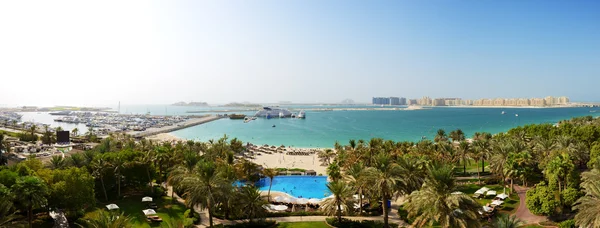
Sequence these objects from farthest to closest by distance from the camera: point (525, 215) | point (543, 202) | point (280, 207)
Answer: point (280, 207) < point (525, 215) < point (543, 202)

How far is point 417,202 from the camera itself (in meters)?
22.2

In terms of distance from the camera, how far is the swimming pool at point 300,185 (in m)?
48.9

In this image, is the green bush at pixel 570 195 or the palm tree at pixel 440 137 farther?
the palm tree at pixel 440 137

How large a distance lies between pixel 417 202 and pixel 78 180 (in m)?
30.8

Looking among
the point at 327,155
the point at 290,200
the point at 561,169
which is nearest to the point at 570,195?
the point at 561,169

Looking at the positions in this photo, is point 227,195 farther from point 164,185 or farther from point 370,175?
point 164,185

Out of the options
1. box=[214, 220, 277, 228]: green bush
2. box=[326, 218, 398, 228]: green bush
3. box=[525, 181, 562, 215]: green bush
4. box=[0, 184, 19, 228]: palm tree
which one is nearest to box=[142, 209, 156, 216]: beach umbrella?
box=[214, 220, 277, 228]: green bush

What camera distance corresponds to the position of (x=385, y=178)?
29.3m

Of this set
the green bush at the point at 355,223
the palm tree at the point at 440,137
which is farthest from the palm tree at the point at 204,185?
the palm tree at the point at 440,137

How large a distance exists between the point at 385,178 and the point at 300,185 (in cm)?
2579

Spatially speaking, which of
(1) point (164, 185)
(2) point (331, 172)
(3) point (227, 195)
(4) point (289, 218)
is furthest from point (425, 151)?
(1) point (164, 185)

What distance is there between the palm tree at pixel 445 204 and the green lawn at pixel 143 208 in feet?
80.5

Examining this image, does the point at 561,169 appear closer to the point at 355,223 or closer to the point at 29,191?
the point at 355,223

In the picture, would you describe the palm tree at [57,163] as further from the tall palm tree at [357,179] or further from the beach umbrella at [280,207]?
the tall palm tree at [357,179]
